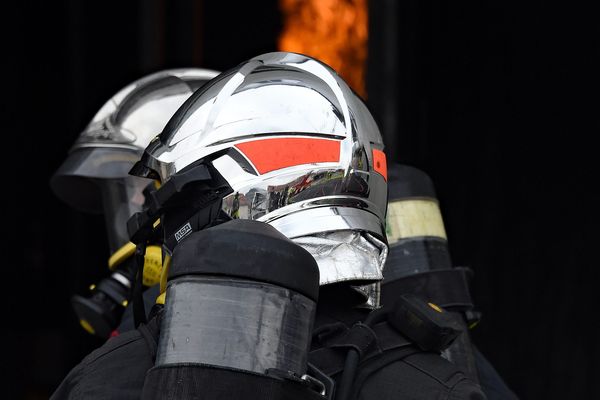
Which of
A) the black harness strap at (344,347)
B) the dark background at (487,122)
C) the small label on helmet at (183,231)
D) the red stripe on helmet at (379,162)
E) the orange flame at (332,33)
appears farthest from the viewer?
the orange flame at (332,33)

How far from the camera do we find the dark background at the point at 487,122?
3.39 meters

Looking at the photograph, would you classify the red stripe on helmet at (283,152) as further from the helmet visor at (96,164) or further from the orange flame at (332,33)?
the orange flame at (332,33)

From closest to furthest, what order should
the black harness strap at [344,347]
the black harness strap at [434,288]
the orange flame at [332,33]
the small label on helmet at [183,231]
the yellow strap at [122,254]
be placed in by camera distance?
1. the black harness strap at [344,347]
2. the small label on helmet at [183,231]
3. the black harness strap at [434,288]
4. the yellow strap at [122,254]
5. the orange flame at [332,33]

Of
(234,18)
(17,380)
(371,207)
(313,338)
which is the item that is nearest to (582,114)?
(234,18)

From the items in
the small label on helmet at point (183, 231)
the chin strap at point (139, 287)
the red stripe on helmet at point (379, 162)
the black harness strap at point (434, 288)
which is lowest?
the black harness strap at point (434, 288)

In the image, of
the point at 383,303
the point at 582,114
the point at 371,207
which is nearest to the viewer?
the point at 371,207

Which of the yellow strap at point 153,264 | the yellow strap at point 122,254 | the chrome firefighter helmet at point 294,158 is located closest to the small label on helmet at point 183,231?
the chrome firefighter helmet at point 294,158

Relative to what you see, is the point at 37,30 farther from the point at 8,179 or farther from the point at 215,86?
the point at 215,86

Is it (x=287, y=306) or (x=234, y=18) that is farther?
(x=234, y=18)

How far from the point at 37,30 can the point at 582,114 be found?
2.40 metres

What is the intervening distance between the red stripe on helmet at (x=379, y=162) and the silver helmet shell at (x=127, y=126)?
0.73 metres

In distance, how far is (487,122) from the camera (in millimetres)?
3549

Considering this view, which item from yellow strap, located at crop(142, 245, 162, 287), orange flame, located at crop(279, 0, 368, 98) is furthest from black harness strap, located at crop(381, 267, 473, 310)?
orange flame, located at crop(279, 0, 368, 98)

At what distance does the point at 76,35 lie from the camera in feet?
13.7
